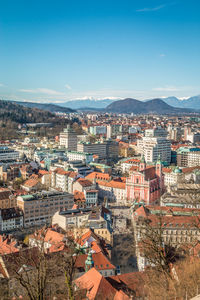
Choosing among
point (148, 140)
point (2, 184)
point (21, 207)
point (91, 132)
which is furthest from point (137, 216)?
point (91, 132)

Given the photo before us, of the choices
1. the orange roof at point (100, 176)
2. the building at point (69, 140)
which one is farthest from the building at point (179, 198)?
the building at point (69, 140)

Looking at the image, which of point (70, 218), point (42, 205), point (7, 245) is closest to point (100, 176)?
point (42, 205)

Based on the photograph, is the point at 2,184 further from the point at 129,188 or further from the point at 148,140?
the point at 148,140

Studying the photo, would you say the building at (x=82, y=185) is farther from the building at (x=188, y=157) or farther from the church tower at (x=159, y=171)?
the building at (x=188, y=157)

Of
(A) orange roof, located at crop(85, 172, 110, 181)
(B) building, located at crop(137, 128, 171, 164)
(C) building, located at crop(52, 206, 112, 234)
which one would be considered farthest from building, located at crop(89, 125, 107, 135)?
(C) building, located at crop(52, 206, 112, 234)

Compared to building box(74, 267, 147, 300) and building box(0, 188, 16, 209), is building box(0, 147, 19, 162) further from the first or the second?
building box(74, 267, 147, 300)

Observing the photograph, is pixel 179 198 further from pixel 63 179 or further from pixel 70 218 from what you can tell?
pixel 63 179
